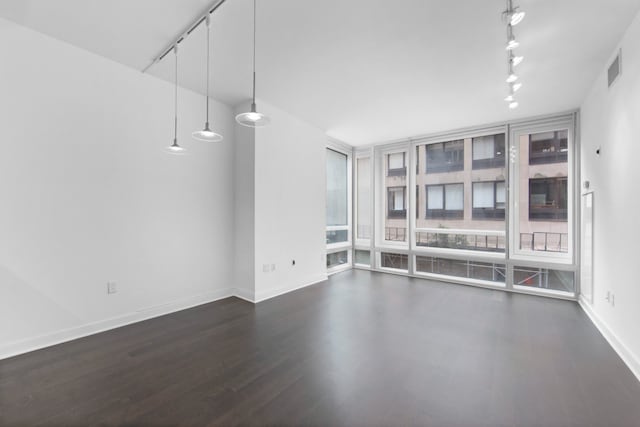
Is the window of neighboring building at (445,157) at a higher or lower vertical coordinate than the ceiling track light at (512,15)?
lower

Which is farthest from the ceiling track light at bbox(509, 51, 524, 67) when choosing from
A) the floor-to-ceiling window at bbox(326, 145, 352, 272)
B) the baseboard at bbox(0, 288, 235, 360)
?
the baseboard at bbox(0, 288, 235, 360)

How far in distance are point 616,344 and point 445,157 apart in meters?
3.74

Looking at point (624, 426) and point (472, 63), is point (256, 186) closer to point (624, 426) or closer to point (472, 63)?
point (472, 63)

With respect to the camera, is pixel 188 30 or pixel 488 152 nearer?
pixel 188 30

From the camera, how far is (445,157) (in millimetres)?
5477

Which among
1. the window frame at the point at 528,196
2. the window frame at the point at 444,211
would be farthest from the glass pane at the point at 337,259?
the window frame at the point at 528,196

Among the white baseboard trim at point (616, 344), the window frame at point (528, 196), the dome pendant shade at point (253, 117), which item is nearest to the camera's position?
the dome pendant shade at point (253, 117)

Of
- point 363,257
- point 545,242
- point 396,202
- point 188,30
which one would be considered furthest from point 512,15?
point 363,257

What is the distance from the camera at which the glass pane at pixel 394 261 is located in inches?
233

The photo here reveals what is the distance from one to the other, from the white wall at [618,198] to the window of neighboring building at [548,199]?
923 mm

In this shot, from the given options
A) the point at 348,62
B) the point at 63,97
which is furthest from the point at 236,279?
the point at 348,62

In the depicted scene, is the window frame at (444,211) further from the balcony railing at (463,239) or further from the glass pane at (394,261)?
the glass pane at (394,261)

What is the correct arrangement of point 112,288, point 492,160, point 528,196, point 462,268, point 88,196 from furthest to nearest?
point 462,268
point 492,160
point 528,196
point 112,288
point 88,196

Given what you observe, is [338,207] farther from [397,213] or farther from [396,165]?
[396,165]
